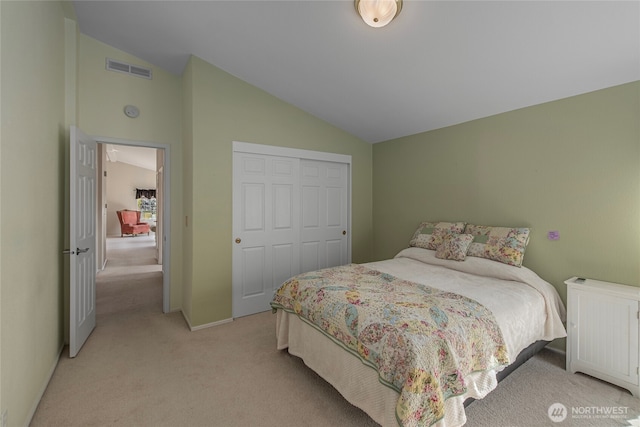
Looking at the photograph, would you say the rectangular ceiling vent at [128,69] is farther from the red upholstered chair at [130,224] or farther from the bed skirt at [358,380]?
the red upholstered chair at [130,224]

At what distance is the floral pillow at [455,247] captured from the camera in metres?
2.78

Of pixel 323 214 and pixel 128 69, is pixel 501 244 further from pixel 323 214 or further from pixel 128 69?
pixel 128 69

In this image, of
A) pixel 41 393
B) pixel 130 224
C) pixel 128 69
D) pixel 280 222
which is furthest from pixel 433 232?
pixel 130 224

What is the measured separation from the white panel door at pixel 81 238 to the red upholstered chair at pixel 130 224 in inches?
339

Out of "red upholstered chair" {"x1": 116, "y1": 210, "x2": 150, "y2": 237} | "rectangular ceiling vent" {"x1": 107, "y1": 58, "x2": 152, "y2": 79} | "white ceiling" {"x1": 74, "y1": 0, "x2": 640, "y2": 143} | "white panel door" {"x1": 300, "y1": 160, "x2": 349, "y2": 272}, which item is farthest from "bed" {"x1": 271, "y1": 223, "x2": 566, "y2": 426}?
"red upholstered chair" {"x1": 116, "y1": 210, "x2": 150, "y2": 237}

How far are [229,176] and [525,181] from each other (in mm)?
3021

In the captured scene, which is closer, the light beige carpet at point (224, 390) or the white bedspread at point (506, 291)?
the light beige carpet at point (224, 390)

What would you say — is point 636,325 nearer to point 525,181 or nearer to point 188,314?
point 525,181

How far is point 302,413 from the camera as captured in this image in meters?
1.79

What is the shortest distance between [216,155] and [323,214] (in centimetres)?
164

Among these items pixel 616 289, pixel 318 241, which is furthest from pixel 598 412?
pixel 318 241

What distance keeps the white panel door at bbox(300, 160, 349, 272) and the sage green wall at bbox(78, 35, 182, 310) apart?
5.10 ft

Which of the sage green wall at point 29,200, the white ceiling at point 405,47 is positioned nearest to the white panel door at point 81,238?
the sage green wall at point 29,200

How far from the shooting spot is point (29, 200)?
69.0 inches
